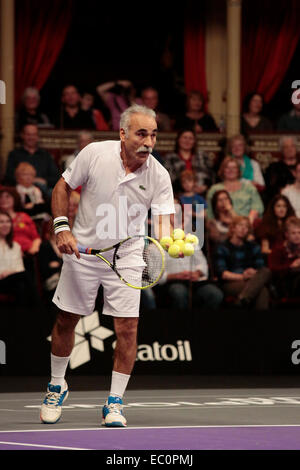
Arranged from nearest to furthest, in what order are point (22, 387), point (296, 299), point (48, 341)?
point (22, 387) → point (48, 341) → point (296, 299)

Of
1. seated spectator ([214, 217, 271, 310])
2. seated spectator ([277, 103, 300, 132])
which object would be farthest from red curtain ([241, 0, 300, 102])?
seated spectator ([214, 217, 271, 310])

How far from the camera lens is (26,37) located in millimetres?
16688

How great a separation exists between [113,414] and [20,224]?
192 inches

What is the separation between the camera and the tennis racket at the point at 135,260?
7160 millimetres

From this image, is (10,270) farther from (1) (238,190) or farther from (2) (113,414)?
(2) (113,414)

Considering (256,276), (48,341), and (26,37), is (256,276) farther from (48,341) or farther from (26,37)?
(26,37)

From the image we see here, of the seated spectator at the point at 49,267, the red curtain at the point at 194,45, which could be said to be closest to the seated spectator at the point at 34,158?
the seated spectator at the point at 49,267

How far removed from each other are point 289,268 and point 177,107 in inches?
242

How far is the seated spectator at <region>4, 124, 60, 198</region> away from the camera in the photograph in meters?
12.7

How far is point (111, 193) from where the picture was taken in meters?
7.29

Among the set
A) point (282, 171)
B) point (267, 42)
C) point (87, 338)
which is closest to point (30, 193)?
point (87, 338)

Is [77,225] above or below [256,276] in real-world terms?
above

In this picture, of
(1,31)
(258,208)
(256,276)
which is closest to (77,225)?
(256,276)
